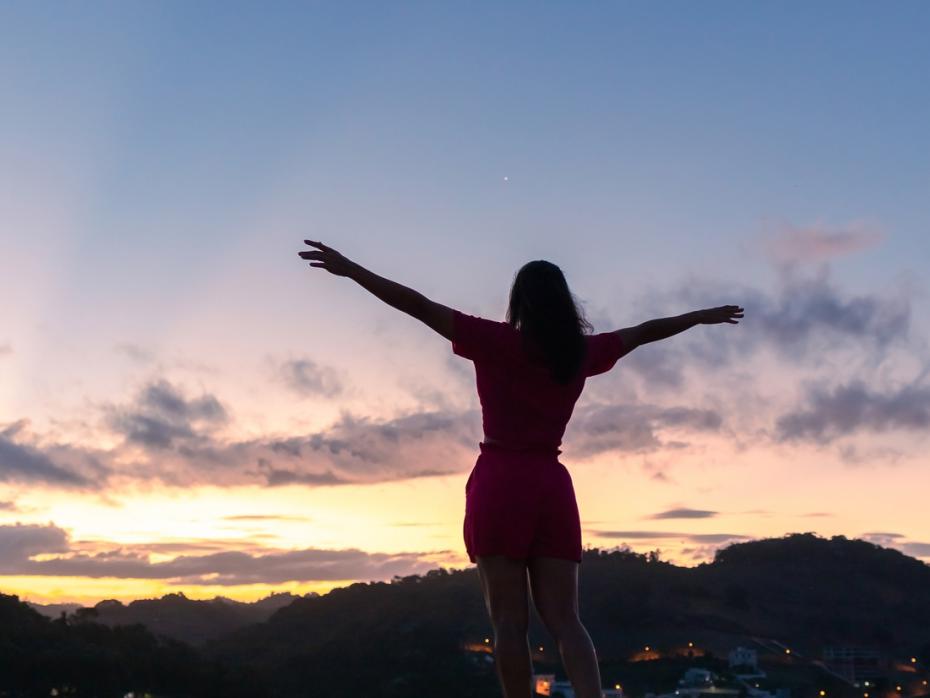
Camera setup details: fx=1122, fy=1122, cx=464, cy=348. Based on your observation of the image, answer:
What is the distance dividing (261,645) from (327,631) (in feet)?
21.4

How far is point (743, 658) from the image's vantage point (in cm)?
8681

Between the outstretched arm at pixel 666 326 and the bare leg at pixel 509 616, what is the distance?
94 centimetres

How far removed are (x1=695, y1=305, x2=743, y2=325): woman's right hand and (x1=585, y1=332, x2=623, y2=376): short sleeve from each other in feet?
1.54

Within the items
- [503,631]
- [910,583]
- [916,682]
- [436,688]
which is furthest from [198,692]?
[910,583]

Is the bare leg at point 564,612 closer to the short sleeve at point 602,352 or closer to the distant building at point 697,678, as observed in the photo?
the short sleeve at point 602,352

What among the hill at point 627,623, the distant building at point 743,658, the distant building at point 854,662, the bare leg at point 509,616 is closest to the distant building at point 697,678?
the hill at point 627,623

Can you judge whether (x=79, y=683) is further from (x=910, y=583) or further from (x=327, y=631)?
(x=910, y=583)

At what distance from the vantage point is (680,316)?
430 centimetres

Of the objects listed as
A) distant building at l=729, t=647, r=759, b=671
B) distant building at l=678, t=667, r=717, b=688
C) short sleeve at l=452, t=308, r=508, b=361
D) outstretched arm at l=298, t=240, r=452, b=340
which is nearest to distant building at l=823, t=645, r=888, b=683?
distant building at l=729, t=647, r=759, b=671

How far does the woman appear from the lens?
380cm

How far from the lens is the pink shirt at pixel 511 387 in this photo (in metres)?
3.85

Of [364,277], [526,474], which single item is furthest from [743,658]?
[364,277]

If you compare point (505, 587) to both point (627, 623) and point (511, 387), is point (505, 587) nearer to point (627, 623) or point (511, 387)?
point (511, 387)

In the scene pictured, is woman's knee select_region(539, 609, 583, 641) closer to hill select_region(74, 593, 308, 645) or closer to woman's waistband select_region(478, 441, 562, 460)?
woman's waistband select_region(478, 441, 562, 460)
